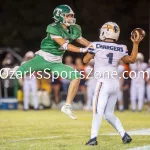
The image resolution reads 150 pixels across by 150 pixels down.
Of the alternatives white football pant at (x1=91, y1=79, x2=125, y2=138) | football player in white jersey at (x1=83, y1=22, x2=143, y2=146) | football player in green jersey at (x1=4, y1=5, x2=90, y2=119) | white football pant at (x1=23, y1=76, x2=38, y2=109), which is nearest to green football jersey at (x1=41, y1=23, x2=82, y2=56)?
football player in green jersey at (x1=4, y1=5, x2=90, y2=119)

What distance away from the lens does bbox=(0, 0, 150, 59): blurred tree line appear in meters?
24.4

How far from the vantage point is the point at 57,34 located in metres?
10.3

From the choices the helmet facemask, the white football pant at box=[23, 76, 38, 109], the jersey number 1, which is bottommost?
the white football pant at box=[23, 76, 38, 109]

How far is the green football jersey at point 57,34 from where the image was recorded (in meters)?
10.3

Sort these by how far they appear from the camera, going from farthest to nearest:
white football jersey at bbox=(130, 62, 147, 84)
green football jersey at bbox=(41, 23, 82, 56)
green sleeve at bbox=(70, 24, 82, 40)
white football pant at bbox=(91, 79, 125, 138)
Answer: white football jersey at bbox=(130, 62, 147, 84), green sleeve at bbox=(70, 24, 82, 40), green football jersey at bbox=(41, 23, 82, 56), white football pant at bbox=(91, 79, 125, 138)

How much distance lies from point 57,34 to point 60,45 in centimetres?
18

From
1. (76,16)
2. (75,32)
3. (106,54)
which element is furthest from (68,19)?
(76,16)

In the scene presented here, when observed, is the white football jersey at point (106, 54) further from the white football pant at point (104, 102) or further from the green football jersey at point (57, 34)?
the green football jersey at point (57, 34)

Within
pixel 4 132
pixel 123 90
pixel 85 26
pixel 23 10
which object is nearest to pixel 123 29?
pixel 85 26

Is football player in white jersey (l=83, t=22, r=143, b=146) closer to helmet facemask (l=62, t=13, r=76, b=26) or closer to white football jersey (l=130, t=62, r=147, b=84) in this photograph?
helmet facemask (l=62, t=13, r=76, b=26)

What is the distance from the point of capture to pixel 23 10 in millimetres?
25250

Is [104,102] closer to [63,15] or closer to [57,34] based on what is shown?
[57,34]

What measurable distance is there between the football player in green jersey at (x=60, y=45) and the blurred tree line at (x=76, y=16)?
43.8 feet

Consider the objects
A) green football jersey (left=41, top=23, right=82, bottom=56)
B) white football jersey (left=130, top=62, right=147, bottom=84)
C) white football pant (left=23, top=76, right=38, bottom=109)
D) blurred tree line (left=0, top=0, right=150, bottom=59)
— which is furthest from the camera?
blurred tree line (left=0, top=0, right=150, bottom=59)
